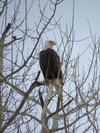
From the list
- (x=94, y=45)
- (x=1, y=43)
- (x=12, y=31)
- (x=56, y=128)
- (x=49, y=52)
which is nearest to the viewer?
(x=56, y=128)

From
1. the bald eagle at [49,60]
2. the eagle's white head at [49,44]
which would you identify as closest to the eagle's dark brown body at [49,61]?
the bald eagle at [49,60]

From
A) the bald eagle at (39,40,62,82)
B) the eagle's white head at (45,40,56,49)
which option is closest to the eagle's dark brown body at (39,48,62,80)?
the bald eagle at (39,40,62,82)

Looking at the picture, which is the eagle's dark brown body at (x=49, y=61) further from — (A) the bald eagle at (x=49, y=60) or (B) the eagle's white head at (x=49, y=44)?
(B) the eagle's white head at (x=49, y=44)

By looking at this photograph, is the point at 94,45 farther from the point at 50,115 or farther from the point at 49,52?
the point at 49,52

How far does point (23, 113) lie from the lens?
4.51 metres

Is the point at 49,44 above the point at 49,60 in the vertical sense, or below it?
above

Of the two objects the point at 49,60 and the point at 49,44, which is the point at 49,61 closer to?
the point at 49,60

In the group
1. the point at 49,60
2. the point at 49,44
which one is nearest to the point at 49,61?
the point at 49,60

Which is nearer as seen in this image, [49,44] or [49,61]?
[49,61]

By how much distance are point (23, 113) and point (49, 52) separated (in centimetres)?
223

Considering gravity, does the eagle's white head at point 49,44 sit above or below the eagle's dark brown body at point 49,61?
above

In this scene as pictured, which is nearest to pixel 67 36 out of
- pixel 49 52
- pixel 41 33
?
pixel 41 33

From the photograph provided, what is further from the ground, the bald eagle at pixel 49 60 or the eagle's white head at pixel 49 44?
the eagle's white head at pixel 49 44

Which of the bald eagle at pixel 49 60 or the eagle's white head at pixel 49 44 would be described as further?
the eagle's white head at pixel 49 44
